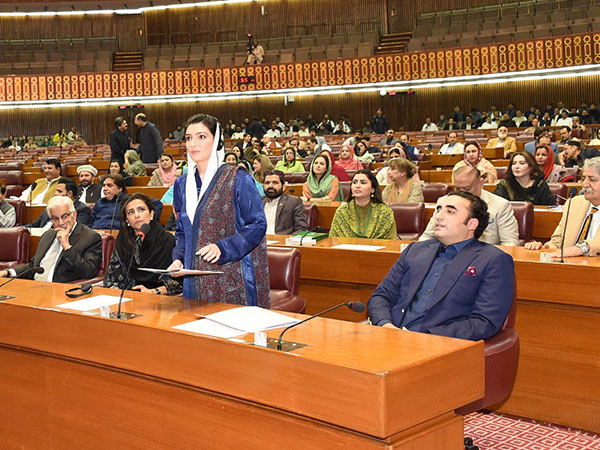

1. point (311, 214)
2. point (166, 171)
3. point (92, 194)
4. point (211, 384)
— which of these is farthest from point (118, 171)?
point (211, 384)

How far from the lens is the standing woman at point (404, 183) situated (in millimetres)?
5828

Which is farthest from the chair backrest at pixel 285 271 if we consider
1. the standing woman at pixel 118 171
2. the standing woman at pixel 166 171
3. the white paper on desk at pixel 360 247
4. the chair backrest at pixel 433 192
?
the standing woman at pixel 118 171

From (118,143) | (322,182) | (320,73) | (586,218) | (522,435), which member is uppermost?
(320,73)

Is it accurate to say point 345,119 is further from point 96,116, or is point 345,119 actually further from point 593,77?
point 96,116

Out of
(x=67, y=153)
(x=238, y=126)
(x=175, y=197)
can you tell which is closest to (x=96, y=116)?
(x=238, y=126)

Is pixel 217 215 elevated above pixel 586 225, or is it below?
Result: above

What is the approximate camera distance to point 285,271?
3.39 m

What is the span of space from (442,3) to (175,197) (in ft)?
65.5

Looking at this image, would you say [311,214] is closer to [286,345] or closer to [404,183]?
[404,183]

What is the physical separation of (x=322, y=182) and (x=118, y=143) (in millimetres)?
4009

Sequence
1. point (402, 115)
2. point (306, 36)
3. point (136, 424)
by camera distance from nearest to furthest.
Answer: point (136, 424), point (402, 115), point (306, 36)

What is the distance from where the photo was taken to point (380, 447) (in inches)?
63.4

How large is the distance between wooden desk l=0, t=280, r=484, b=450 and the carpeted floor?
121 centimetres

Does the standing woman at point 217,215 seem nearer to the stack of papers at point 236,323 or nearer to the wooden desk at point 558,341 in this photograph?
the stack of papers at point 236,323
